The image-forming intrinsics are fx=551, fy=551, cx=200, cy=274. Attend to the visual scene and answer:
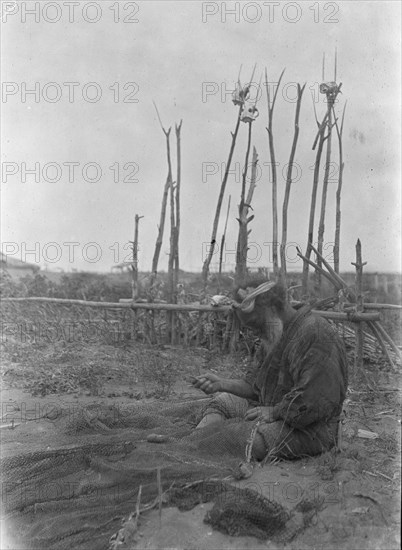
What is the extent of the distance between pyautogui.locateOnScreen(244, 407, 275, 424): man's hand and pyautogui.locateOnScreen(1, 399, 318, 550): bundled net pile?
4.4 inches

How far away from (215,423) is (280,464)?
0.51m

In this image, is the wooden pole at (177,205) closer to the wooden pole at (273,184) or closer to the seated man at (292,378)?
the wooden pole at (273,184)

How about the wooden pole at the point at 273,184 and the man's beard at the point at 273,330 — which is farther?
the wooden pole at the point at 273,184

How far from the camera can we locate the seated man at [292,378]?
342 cm

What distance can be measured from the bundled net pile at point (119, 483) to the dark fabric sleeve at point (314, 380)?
0.36 meters

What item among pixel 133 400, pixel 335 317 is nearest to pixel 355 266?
pixel 335 317

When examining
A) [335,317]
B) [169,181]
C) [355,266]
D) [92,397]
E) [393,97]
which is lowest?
[92,397]

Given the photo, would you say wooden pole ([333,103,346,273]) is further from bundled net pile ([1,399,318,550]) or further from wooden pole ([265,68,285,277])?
bundled net pile ([1,399,318,550])

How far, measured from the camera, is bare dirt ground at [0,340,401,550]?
102 inches

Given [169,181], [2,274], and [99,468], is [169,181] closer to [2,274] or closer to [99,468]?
[2,274]

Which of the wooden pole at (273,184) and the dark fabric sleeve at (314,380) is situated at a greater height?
the wooden pole at (273,184)

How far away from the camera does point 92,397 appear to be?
20.4 ft

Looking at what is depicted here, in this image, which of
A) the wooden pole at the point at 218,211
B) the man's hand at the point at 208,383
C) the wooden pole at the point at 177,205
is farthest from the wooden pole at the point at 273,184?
the man's hand at the point at 208,383

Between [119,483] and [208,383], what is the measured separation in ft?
3.70
